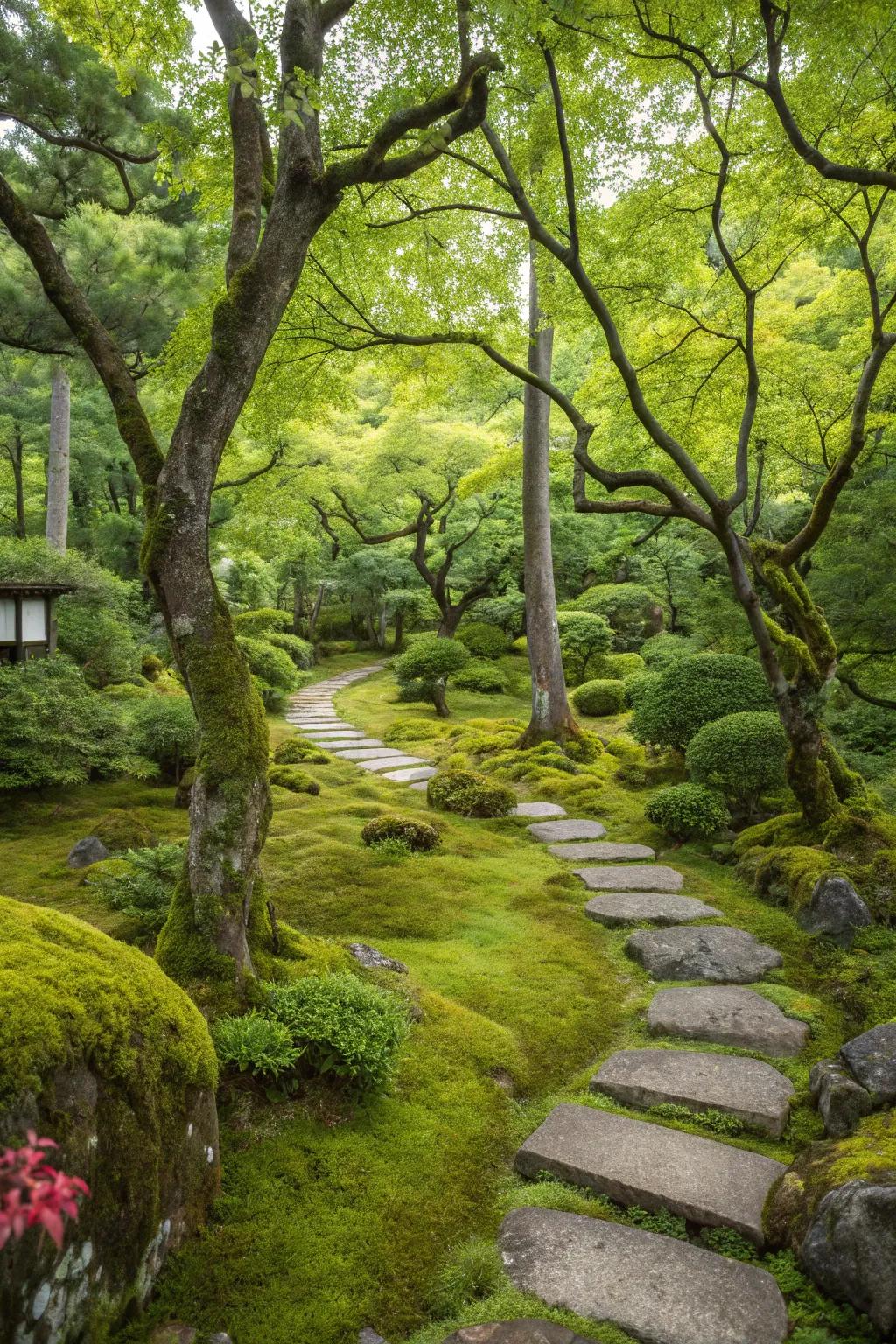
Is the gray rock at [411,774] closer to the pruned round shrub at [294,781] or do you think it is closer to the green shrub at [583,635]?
the pruned round shrub at [294,781]

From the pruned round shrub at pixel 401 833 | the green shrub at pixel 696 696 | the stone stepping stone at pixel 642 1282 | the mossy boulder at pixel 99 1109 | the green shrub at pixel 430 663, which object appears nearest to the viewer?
the mossy boulder at pixel 99 1109

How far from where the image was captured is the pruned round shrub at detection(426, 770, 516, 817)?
26.2ft

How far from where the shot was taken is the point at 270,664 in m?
14.8

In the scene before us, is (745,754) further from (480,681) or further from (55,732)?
(480,681)

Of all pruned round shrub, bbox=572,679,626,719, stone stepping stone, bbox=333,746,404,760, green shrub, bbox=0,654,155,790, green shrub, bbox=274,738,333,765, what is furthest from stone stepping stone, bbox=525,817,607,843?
pruned round shrub, bbox=572,679,626,719

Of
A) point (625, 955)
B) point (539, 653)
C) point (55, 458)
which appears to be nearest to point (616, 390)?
point (539, 653)

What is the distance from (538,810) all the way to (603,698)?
6.56m

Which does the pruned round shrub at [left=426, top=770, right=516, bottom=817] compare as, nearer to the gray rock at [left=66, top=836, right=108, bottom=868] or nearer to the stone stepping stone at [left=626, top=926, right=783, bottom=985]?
the stone stepping stone at [left=626, top=926, right=783, bottom=985]

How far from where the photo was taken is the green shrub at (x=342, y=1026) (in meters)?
2.93

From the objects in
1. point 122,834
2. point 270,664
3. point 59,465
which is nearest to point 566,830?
point 122,834

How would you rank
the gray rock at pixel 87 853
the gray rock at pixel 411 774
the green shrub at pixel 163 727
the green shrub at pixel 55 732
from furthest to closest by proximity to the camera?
the gray rock at pixel 411 774, the green shrub at pixel 163 727, the green shrub at pixel 55 732, the gray rock at pixel 87 853

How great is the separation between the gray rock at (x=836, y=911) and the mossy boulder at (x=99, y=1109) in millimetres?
4015

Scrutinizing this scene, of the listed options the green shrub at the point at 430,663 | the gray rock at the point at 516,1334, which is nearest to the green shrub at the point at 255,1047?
the gray rock at the point at 516,1334

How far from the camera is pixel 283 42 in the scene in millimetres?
3613
